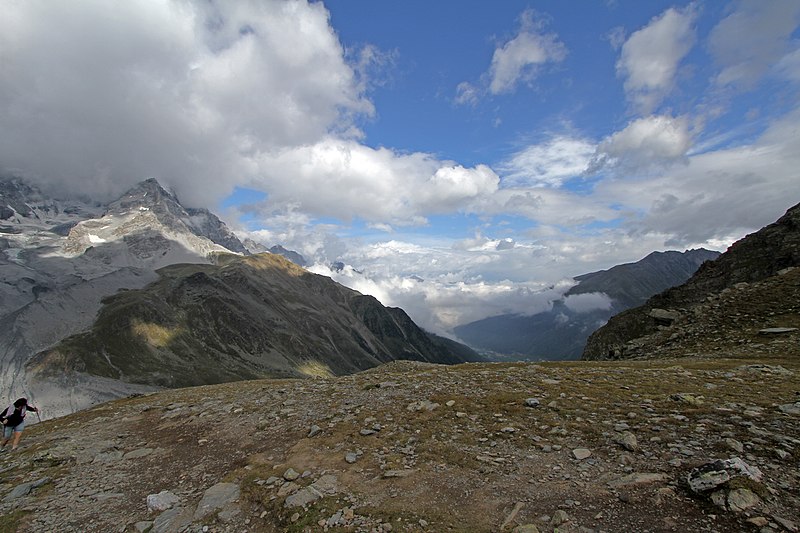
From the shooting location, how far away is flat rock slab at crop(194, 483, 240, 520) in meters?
13.6

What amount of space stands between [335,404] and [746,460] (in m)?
18.7

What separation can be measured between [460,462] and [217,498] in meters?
8.88

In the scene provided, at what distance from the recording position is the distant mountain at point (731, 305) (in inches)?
1330

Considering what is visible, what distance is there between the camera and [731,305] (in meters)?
37.0

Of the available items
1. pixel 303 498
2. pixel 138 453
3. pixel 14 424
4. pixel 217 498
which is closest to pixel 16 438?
pixel 14 424

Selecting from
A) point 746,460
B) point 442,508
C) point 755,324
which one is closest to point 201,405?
point 442,508

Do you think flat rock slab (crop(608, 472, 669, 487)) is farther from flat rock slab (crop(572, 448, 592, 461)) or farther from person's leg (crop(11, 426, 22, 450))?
person's leg (crop(11, 426, 22, 450))

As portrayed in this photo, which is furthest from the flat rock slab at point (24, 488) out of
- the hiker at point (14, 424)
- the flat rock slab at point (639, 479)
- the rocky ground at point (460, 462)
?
the flat rock slab at point (639, 479)

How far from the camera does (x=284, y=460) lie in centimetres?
1656

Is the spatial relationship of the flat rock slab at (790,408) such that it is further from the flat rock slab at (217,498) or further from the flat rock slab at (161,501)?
the flat rock slab at (161,501)

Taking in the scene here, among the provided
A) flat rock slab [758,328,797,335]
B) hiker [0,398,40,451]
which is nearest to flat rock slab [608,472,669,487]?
flat rock slab [758,328,797,335]

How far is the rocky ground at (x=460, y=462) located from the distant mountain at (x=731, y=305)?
1224 centimetres

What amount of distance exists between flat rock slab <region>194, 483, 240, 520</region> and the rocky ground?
0.07m

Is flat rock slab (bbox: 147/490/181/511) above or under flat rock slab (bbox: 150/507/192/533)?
above
